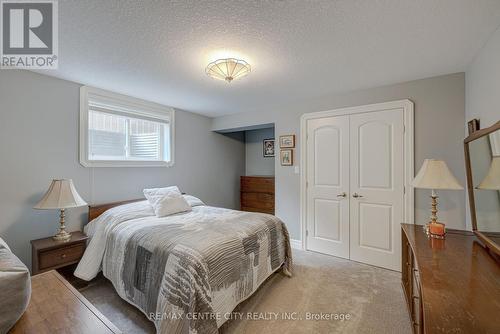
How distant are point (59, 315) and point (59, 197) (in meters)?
1.70

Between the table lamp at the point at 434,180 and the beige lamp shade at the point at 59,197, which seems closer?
the table lamp at the point at 434,180

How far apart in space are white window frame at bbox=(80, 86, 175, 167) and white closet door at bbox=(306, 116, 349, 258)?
89.8 inches

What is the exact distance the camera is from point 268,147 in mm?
4789

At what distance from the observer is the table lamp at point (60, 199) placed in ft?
6.88

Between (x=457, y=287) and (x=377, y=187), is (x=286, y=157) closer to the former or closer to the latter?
(x=377, y=187)

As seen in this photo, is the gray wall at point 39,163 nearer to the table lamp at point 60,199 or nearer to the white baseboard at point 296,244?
the table lamp at point 60,199

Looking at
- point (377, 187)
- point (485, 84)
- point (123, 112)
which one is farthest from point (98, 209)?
point (485, 84)

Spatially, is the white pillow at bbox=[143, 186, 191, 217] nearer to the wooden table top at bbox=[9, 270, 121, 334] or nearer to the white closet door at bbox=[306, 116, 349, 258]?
the wooden table top at bbox=[9, 270, 121, 334]

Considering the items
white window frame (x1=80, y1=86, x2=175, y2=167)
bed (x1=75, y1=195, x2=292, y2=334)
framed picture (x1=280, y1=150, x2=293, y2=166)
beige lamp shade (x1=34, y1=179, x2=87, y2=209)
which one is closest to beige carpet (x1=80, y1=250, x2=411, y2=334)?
bed (x1=75, y1=195, x2=292, y2=334)

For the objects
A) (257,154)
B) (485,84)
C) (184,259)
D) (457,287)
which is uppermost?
(485,84)

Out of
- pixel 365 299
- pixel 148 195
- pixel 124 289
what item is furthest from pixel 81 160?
pixel 365 299

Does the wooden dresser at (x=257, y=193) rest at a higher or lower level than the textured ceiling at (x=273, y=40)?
lower

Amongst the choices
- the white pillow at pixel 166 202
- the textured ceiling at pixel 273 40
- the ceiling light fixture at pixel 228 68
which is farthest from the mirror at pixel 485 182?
the white pillow at pixel 166 202

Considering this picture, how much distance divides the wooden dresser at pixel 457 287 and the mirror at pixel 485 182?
4.6 inches
